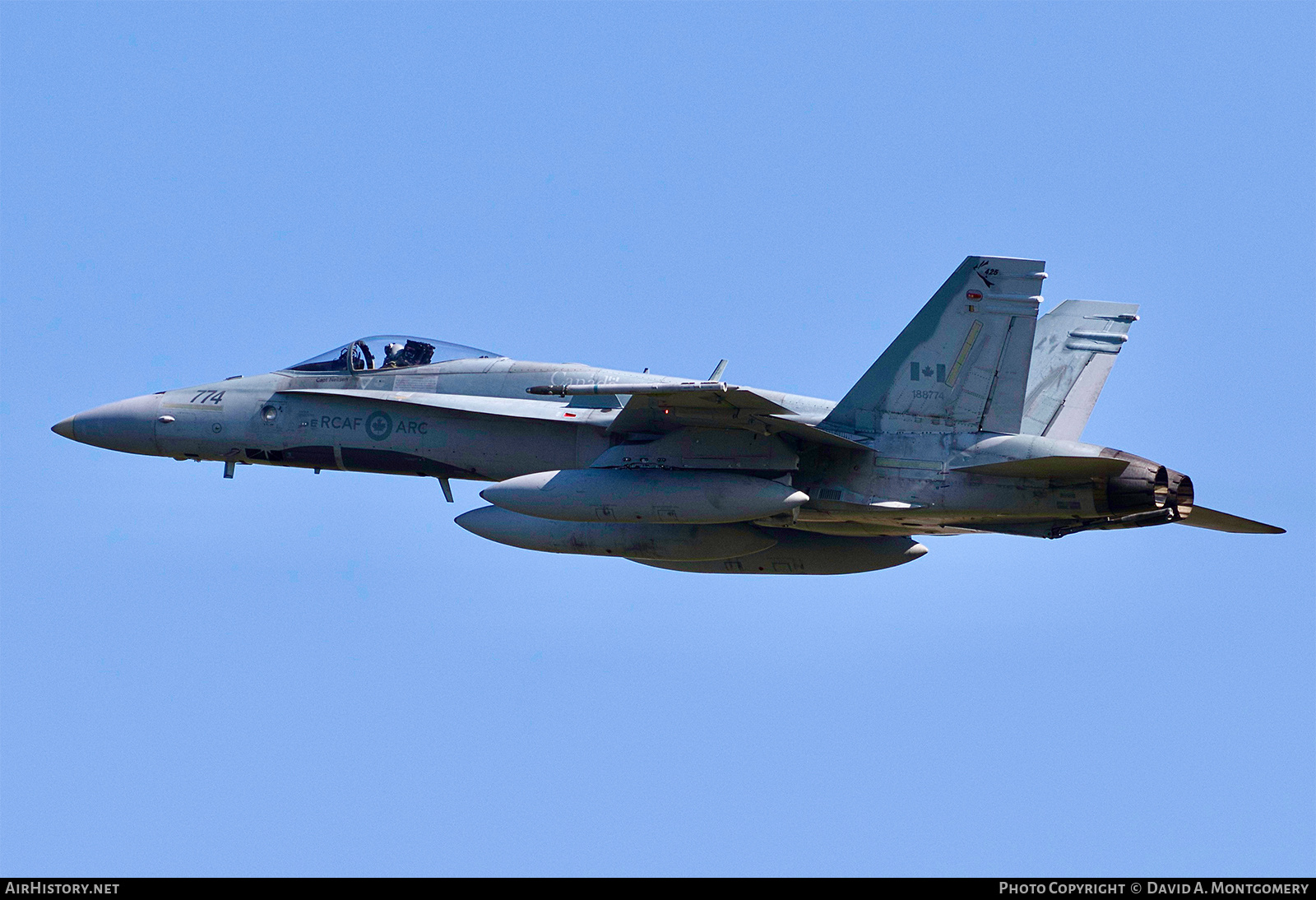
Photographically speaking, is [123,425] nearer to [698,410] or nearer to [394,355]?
[394,355]

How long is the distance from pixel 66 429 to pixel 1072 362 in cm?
1368

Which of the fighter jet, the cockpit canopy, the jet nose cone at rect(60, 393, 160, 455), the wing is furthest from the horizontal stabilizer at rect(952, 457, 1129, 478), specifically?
the jet nose cone at rect(60, 393, 160, 455)

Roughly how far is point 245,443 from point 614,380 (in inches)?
205

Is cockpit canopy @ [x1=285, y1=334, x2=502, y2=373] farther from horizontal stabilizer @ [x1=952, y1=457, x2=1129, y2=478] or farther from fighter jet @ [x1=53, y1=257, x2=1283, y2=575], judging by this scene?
horizontal stabilizer @ [x1=952, y1=457, x2=1129, y2=478]

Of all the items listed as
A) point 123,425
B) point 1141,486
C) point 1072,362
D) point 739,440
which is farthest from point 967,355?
point 123,425

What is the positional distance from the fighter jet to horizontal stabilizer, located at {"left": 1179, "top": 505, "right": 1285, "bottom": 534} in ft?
0.11

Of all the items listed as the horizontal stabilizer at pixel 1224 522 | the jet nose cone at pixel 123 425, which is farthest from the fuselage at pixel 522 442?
the horizontal stabilizer at pixel 1224 522

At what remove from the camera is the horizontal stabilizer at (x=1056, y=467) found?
17.7 m

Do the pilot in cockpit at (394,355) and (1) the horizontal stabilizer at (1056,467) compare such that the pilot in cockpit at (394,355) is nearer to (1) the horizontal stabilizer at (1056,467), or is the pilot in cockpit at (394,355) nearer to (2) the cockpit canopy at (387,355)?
(2) the cockpit canopy at (387,355)

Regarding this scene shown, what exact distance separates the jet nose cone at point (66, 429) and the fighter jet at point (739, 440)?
0.04 m

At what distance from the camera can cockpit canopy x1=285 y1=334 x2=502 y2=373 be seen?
21766 mm

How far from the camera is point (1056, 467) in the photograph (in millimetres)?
17938
